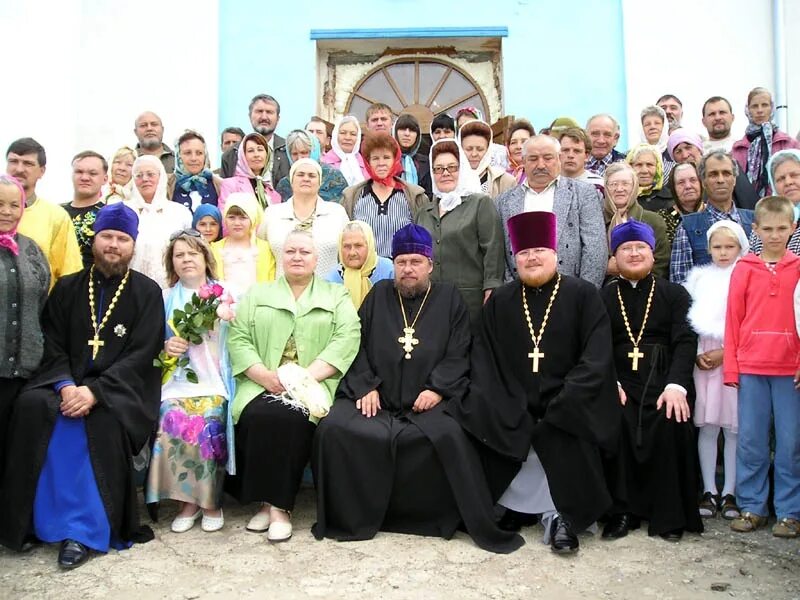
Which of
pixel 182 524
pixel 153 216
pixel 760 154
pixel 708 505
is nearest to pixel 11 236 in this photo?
pixel 153 216

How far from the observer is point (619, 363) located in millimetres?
4523

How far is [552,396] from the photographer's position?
4.31 meters

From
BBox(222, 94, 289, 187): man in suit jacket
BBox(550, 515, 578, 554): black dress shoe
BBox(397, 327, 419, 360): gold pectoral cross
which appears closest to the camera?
BBox(550, 515, 578, 554): black dress shoe

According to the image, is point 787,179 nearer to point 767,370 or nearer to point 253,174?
point 767,370

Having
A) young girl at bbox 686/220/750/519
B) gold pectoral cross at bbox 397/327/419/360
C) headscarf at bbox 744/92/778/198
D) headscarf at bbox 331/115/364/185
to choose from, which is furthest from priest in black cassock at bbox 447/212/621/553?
headscarf at bbox 744/92/778/198

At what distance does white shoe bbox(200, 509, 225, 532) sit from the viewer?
4.14m

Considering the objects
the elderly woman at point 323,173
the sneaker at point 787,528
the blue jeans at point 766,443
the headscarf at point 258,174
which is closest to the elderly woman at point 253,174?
the headscarf at point 258,174

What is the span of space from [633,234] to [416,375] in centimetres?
150

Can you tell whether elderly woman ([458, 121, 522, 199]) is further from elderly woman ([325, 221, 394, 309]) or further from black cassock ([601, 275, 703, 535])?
black cassock ([601, 275, 703, 535])

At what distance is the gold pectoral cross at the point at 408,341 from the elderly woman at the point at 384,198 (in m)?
0.88

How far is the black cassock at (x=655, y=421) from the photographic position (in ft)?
13.6

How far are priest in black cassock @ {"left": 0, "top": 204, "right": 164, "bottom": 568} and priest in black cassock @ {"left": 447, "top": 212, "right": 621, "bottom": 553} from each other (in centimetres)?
170

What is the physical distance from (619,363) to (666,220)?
56.5 inches

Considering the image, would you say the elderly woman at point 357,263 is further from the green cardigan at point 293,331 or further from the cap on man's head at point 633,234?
the cap on man's head at point 633,234
